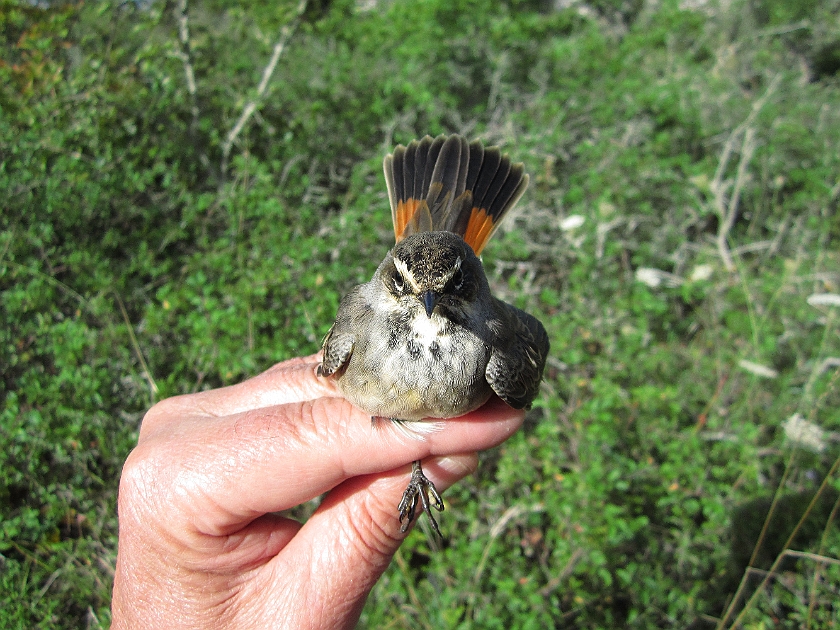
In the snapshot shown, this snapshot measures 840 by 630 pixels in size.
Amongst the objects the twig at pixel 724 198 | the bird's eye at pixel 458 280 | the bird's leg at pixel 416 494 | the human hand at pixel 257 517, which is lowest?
the twig at pixel 724 198

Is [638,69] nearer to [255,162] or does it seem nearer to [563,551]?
[255,162]

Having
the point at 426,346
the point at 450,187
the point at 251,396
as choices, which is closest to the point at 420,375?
the point at 426,346

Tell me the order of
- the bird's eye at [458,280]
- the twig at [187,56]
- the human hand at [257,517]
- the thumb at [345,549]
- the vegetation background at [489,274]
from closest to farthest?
the human hand at [257,517], the thumb at [345,549], the bird's eye at [458,280], the vegetation background at [489,274], the twig at [187,56]

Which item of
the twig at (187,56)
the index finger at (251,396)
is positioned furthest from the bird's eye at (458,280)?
the twig at (187,56)

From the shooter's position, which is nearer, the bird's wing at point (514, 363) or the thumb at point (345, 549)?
the thumb at point (345, 549)

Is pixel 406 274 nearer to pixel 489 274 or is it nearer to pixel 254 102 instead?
pixel 489 274

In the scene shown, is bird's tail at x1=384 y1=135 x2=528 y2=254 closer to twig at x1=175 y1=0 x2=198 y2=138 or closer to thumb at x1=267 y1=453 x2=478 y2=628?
thumb at x1=267 y1=453 x2=478 y2=628

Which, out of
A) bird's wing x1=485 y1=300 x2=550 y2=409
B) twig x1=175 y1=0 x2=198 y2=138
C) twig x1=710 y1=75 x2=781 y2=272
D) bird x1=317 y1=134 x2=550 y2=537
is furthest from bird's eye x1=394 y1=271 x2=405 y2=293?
twig x1=710 y1=75 x2=781 y2=272

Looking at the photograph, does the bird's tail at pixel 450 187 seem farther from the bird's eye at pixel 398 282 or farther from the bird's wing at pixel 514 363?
the bird's eye at pixel 398 282
